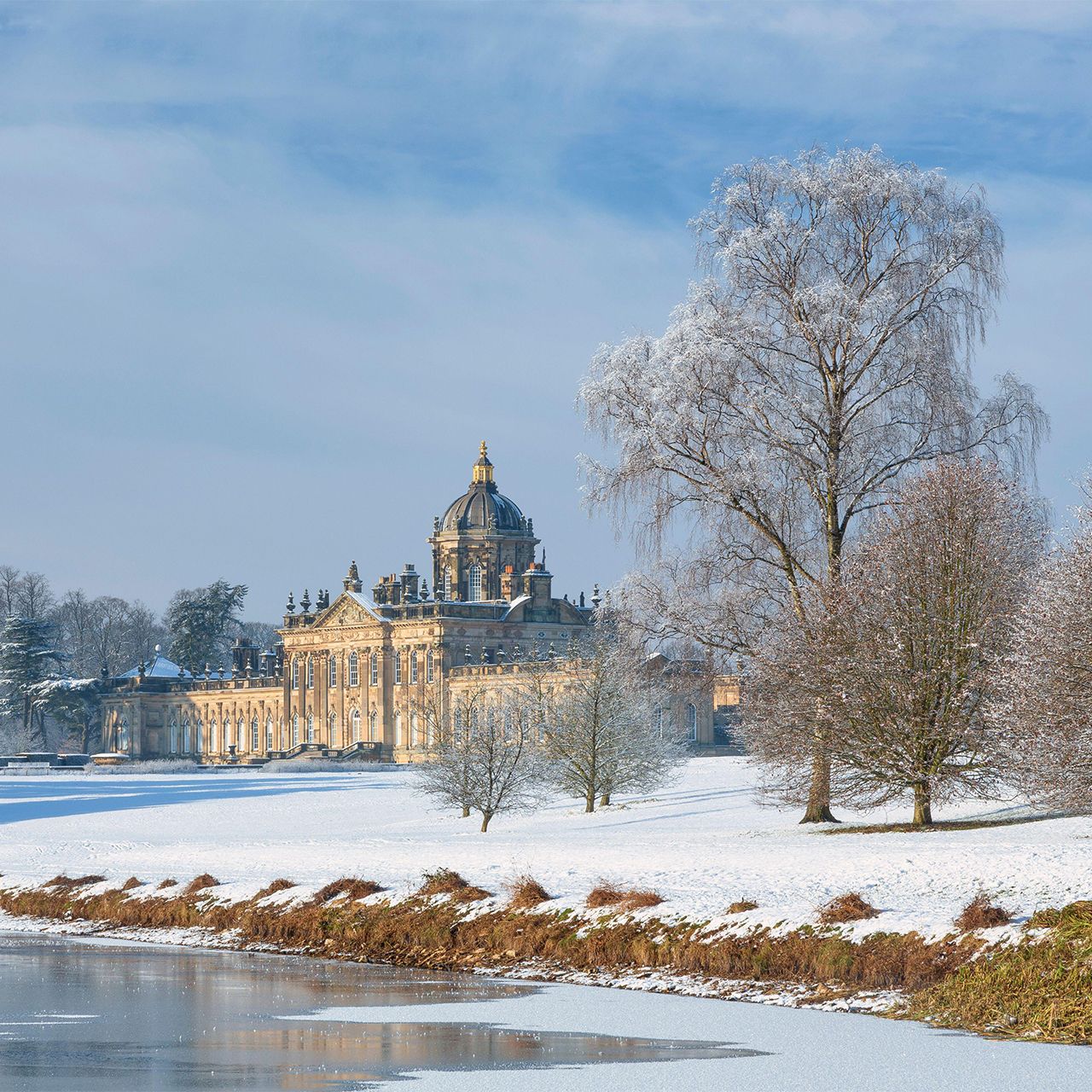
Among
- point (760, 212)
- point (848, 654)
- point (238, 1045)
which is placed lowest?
point (238, 1045)

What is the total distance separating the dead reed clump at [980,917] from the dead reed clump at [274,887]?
10.8 m

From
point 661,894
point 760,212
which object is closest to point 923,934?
point 661,894

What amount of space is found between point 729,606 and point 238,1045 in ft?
65.4

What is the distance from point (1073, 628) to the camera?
94.3 ft

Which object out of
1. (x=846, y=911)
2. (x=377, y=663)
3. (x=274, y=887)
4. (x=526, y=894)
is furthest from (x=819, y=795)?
(x=377, y=663)

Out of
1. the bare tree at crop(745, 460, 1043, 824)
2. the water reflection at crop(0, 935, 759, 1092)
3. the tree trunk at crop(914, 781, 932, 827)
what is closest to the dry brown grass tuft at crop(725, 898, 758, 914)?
the water reflection at crop(0, 935, 759, 1092)

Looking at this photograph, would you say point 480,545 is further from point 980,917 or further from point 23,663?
point 980,917

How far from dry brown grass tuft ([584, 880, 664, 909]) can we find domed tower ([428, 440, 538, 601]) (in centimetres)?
11307

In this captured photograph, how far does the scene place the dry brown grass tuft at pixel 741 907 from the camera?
2148cm

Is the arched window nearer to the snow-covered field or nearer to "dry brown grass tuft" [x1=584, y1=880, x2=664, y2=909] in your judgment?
the snow-covered field

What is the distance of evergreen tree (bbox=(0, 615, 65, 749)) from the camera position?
13538 cm

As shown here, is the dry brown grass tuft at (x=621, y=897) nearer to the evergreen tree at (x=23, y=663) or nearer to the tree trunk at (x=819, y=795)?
the tree trunk at (x=819, y=795)

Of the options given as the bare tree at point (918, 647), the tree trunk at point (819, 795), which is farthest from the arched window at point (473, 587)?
the bare tree at point (918, 647)

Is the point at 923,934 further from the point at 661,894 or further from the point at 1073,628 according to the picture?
the point at 1073,628
